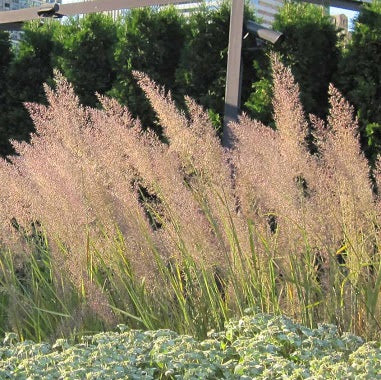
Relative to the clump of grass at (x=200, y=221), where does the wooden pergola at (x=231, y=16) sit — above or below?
above

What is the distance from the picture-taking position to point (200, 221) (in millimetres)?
2980

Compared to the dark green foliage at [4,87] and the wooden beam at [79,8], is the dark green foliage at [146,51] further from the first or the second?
the dark green foliage at [4,87]

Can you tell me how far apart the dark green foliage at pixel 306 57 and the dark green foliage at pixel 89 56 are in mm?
1497

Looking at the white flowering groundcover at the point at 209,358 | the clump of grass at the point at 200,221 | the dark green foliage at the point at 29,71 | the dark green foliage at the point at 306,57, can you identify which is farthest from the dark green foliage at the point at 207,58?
the white flowering groundcover at the point at 209,358

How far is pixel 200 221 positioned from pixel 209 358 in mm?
637

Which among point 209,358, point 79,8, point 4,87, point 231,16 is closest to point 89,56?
point 79,8

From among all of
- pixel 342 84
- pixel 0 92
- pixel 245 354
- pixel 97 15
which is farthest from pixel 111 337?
pixel 0 92

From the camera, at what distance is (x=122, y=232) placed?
11.0 feet

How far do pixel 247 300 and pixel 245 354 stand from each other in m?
0.69

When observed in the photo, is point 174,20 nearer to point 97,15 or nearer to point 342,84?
point 97,15

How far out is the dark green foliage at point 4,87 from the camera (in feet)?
22.7

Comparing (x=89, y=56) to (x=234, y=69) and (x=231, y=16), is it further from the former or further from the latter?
(x=234, y=69)

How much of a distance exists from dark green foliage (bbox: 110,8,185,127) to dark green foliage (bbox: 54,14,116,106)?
24 centimetres

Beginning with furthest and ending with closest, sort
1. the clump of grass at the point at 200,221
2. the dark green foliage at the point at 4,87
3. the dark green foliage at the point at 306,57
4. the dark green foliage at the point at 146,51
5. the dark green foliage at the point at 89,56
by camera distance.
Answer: the dark green foliage at the point at 4,87 < the dark green foliage at the point at 89,56 < the dark green foliage at the point at 146,51 < the dark green foliage at the point at 306,57 < the clump of grass at the point at 200,221
